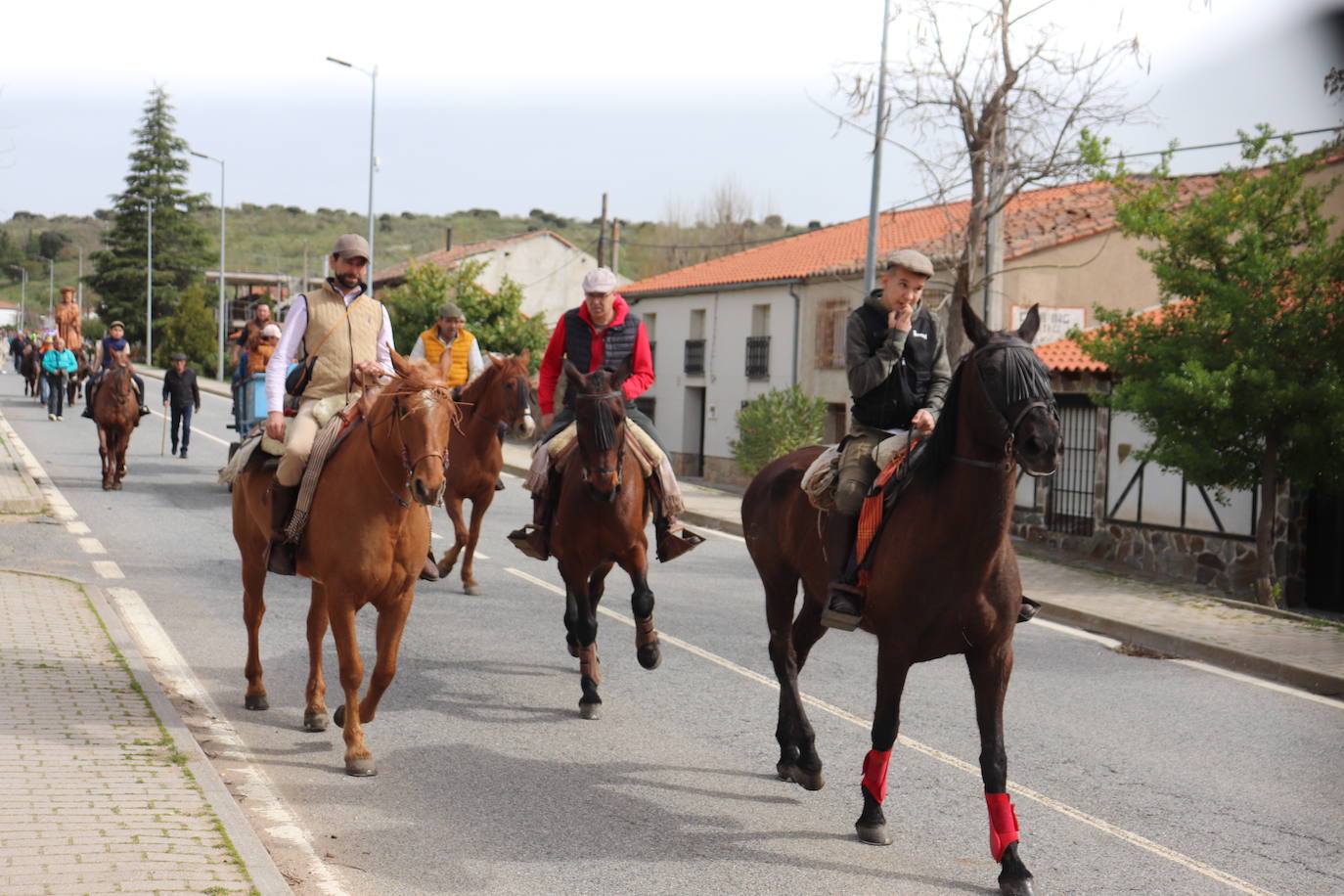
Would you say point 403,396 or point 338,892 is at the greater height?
point 403,396

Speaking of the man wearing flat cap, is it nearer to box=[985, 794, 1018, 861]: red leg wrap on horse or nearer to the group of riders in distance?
the group of riders in distance

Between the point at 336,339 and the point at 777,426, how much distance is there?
71.8 ft

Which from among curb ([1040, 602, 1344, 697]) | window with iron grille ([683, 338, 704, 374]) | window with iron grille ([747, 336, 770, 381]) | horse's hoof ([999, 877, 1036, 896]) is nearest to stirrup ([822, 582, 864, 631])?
horse's hoof ([999, 877, 1036, 896])

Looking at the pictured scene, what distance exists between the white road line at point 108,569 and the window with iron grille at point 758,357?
27.8 m

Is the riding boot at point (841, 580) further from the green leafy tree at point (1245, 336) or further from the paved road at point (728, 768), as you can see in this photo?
the green leafy tree at point (1245, 336)

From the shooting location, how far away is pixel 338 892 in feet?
16.3

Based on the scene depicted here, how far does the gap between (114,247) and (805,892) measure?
329ft

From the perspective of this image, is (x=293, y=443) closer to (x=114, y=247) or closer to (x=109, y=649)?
(x=109, y=649)

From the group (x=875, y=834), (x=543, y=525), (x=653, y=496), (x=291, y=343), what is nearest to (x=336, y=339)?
(x=291, y=343)

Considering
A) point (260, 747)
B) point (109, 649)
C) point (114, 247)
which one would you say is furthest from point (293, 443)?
point (114, 247)

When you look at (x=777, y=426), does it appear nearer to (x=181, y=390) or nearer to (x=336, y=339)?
(x=181, y=390)

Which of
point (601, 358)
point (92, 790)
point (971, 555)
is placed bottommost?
point (92, 790)

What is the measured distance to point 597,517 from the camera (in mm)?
8289

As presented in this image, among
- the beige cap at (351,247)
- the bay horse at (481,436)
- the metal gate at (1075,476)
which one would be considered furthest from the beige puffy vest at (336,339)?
the metal gate at (1075,476)
